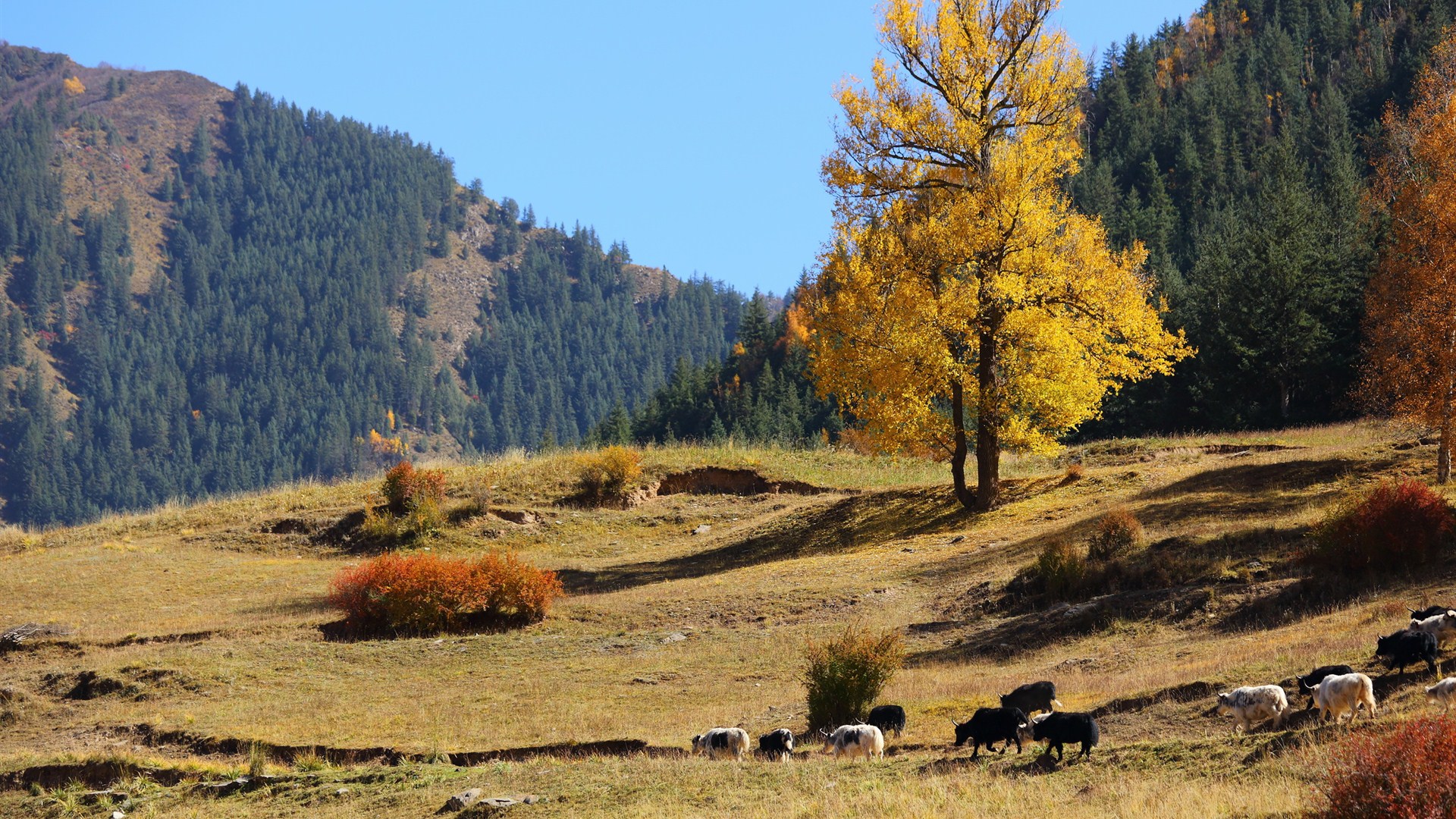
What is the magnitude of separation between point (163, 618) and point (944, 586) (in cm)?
1784

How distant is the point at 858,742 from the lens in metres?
13.6

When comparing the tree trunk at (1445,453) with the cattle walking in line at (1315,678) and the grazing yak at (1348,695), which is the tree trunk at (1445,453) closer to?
the cattle walking in line at (1315,678)

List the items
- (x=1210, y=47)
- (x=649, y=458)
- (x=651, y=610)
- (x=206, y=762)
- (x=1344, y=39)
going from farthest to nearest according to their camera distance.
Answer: (x=1210, y=47) → (x=1344, y=39) → (x=649, y=458) → (x=651, y=610) → (x=206, y=762)

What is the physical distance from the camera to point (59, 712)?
2025 centimetres

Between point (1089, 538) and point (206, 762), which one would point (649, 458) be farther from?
point (206, 762)

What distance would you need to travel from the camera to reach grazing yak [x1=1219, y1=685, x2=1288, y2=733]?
12.0 metres

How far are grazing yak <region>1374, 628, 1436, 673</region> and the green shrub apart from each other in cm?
984

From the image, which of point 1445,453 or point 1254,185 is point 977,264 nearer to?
point 1445,453

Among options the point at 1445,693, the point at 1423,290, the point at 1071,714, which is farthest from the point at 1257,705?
the point at 1423,290

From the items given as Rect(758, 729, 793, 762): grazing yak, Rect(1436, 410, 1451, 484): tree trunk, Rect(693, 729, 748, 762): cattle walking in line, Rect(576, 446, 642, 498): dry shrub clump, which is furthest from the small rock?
Rect(576, 446, 642, 498): dry shrub clump

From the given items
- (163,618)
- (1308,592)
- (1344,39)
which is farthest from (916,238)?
(1344,39)

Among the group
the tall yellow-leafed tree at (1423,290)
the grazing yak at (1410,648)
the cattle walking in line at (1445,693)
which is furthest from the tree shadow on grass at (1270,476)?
the cattle walking in line at (1445,693)

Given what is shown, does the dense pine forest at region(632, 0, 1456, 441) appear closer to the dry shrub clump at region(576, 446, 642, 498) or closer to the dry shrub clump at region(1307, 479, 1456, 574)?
the dry shrub clump at region(576, 446, 642, 498)

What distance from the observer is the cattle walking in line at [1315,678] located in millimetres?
12195
